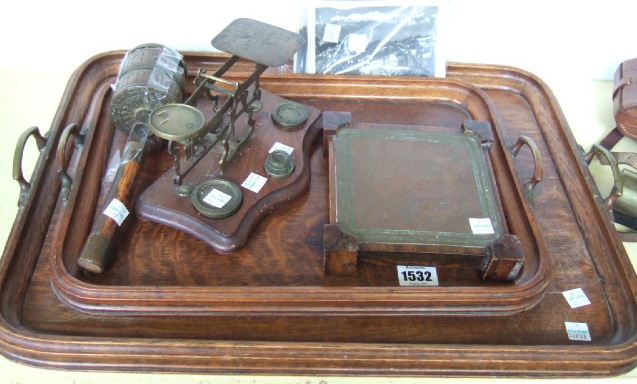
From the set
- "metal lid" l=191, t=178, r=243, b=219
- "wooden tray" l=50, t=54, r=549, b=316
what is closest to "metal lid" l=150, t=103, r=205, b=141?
"metal lid" l=191, t=178, r=243, b=219

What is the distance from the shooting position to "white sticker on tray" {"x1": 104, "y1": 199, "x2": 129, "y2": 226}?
1.14 m

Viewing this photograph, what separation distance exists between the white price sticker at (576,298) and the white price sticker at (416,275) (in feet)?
0.95

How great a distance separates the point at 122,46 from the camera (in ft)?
5.38

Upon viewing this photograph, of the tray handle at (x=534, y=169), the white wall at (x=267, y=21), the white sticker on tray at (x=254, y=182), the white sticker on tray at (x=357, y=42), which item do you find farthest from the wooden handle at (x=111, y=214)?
the tray handle at (x=534, y=169)

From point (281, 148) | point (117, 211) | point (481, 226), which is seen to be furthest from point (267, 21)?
point (481, 226)

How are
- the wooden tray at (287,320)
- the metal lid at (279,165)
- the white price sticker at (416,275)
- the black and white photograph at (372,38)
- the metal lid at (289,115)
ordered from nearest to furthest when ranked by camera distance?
the wooden tray at (287,320) → the white price sticker at (416,275) → the metal lid at (279,165) → the metal lid at (289,115) → the black and white photograph at (372,38)

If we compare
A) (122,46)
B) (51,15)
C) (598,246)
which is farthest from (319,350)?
(51,15)

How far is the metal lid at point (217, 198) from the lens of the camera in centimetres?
114

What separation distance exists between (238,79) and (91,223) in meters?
0.54

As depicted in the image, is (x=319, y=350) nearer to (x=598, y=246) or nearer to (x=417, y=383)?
(x=417, y=383)

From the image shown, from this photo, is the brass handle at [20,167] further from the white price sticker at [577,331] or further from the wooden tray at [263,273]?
the white price sticker at [577,331]

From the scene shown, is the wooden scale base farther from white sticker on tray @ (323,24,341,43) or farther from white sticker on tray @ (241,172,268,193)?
white sticker on tray @ (323,24,341,43)

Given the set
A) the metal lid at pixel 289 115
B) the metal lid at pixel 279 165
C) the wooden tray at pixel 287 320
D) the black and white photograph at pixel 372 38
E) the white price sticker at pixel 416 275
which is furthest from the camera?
the black and white photograph at pixel 372 38

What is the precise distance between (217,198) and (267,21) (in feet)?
2.19
